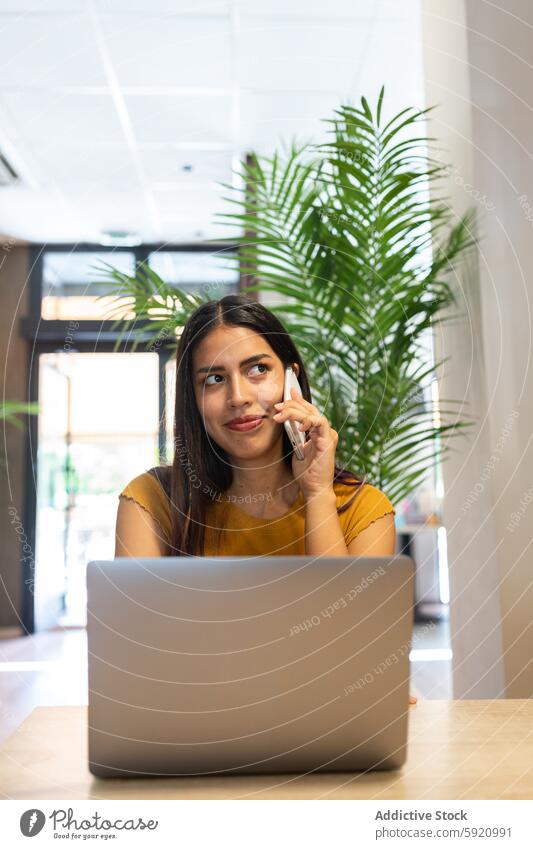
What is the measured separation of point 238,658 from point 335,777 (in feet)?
0.43

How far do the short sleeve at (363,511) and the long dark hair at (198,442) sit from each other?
0.04 ft

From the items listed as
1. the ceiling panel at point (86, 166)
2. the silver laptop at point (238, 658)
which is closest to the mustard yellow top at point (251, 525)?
the silver laptop at point (238, 658)

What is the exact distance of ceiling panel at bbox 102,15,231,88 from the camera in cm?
257

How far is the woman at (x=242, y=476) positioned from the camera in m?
1.19

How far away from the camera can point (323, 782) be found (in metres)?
0.64

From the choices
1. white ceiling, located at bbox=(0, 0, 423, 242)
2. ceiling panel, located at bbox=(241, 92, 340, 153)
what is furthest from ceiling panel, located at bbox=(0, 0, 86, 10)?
ceiling panel, located at bbox=(241, 92, 340, 153)

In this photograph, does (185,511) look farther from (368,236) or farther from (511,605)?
(368,236)

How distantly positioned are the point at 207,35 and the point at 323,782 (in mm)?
2513

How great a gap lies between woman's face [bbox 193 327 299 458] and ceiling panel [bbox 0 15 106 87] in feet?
5.74

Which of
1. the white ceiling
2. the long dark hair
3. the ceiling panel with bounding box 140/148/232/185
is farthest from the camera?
the ceiling panel with bounding box 140/148/232/185

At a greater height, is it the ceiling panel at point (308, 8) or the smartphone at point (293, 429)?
the ceiling panel at point (308, 8)

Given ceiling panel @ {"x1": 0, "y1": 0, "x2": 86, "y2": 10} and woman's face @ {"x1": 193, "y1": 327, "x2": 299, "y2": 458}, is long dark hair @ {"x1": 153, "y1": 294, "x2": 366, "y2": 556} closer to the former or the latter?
woman's face @ {"x1": 193, "y1": 327, "x2": 299, "y2": 458}

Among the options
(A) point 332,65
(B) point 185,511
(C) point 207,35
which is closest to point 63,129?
(C) point 207,35

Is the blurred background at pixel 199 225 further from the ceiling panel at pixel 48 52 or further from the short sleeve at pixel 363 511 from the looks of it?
the short sleeve at pixel 363 511
